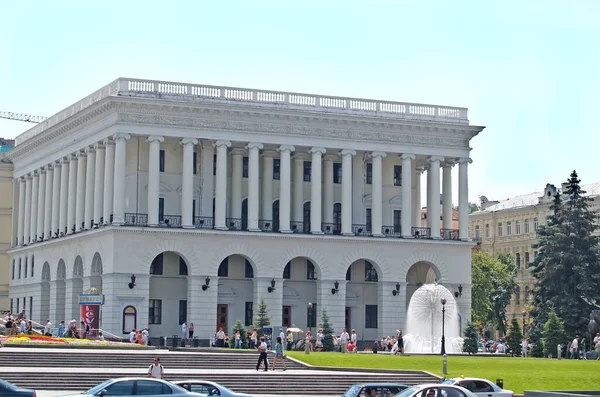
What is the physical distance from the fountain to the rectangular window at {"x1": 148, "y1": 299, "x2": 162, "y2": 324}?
51.7 ft

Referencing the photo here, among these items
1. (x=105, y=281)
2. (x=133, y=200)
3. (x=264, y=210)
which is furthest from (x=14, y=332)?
(x=264, y=210)

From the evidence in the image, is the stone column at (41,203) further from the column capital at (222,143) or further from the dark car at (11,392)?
the dark car at (11,392)

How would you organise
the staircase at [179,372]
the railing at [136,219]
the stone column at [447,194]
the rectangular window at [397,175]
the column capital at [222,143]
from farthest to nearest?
1. the rectangular window at [397,175]
2. the stone column at [447,194]
3. the column capital at [222,143]
4. the railing at [136,219]
5. the staircase at [179,372]

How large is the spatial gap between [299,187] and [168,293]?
38.7 feet

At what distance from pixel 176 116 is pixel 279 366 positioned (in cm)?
2811

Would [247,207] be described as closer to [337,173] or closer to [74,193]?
[337,173]

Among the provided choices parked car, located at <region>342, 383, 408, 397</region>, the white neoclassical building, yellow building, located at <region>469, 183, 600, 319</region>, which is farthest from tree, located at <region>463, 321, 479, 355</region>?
yellow building, located at <region>469, 183, 600, 319</region>

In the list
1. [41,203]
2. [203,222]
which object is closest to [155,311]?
[203,222]

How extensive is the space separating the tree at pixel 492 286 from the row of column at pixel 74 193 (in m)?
35.2

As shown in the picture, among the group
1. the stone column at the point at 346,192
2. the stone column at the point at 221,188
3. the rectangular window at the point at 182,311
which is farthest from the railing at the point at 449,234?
the rectangular window at the point at 182,311

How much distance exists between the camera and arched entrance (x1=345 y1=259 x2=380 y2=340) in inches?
3558

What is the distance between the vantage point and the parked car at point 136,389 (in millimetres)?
37938

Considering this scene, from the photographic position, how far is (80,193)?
90062 millimetres

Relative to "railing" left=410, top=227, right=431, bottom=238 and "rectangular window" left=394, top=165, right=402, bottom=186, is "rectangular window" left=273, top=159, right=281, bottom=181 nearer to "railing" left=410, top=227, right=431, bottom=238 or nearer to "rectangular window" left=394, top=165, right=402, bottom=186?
"rectangular window" left=394, top=165, right=402, bottom=186
